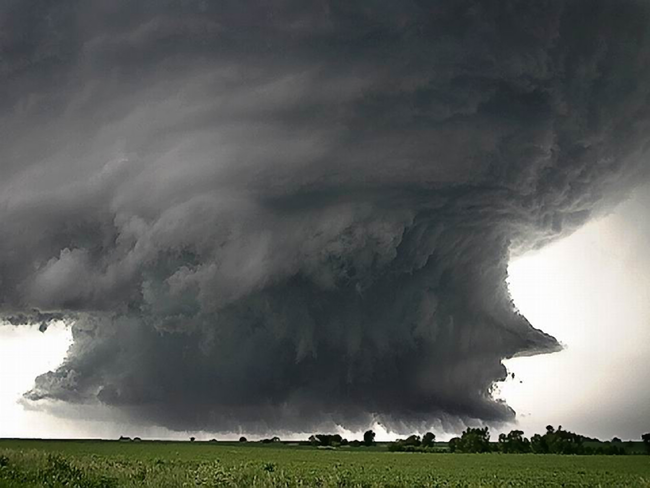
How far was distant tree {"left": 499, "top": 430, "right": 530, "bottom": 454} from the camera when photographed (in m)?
172

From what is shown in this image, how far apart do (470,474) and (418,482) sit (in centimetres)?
1310

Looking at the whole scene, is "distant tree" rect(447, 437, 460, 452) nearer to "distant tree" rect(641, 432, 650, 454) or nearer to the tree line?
the tree line

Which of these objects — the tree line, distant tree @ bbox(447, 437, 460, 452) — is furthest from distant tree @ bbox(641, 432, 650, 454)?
distant tree @ bbox(447, 437, 460, 452)

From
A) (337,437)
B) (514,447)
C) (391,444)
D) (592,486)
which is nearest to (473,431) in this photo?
(514,447)

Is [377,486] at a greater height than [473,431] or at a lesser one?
lesser

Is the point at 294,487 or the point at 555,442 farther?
the point at 555,442

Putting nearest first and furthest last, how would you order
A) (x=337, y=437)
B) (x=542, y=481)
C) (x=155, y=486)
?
1. (x=155, y=486)
2. (x=542, y=481)
3. (x=337, y=437)

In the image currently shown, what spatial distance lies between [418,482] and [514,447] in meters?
140

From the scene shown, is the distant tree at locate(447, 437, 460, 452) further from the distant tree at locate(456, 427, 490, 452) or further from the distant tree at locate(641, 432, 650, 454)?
the distant tree at locate(641, 432, 650, 454)

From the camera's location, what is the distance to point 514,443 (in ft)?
572

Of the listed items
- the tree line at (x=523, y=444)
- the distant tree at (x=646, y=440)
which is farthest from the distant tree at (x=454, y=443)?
the distant tree at (x=646, y=440)

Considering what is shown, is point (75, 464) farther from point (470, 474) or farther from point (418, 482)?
point (470, 474)

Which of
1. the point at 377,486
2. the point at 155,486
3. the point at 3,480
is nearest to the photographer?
the point at 3,480

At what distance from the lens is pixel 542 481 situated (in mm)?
48969
